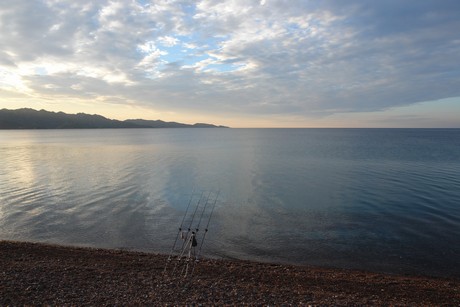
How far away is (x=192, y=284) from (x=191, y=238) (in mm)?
1890

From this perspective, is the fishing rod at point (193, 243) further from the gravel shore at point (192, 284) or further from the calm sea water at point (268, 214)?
the calm sea water at point (268, 214)

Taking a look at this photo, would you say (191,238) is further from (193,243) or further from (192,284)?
(192,284)

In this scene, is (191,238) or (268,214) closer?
(191,238)

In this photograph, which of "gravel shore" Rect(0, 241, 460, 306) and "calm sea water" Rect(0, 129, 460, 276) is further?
"calm sea water" Rect(0, 129, 460, 276)

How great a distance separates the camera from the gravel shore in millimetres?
11156

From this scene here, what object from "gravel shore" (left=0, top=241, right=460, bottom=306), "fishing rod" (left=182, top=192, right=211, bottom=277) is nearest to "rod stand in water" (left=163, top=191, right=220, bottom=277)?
"fishing rod" (left=182, top=192, right=211, bottom=277)

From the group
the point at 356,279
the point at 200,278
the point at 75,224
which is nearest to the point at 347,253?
the point at 356,279

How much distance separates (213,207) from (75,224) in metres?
11.3

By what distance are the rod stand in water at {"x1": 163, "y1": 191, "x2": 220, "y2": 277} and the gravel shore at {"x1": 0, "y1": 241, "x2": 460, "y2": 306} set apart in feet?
1.36

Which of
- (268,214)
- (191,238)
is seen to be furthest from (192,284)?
(268,214)

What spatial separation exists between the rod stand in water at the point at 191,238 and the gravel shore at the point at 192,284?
0.42m

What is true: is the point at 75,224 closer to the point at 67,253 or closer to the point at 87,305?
the point at 67,253

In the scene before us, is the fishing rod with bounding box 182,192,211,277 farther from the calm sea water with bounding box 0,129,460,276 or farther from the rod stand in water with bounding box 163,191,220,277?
the calm sea water with bounding box 0,129,460,276

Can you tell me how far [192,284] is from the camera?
12758mm
